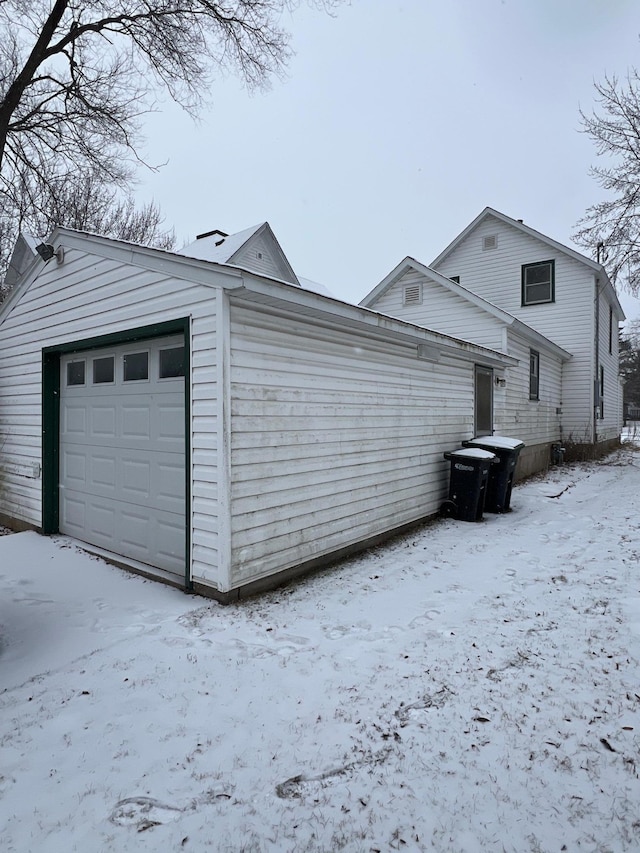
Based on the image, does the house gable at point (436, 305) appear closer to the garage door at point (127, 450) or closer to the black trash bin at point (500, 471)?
the black trash bin at point (500, 471)

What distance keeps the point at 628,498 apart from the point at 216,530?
25.9ft

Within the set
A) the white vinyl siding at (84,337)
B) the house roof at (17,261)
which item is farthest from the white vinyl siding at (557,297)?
the house roof at (17,261)

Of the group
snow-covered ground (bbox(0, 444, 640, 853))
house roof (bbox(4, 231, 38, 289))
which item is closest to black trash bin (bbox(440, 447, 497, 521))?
snow-covered ground (bbox(0, 444, 640, 853))

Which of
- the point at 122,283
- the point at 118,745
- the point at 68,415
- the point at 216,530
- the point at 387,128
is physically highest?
the point at 387,128

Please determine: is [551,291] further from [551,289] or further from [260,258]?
[260,258]

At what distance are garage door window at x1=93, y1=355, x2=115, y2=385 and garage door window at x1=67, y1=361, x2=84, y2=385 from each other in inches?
14.7

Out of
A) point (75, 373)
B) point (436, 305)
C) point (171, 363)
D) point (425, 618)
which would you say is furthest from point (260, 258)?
point (425, 618)

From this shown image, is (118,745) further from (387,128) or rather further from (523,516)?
(387,128)

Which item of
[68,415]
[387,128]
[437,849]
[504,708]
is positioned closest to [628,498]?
[504,708]

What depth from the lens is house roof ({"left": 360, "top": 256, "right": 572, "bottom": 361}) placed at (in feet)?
35.0

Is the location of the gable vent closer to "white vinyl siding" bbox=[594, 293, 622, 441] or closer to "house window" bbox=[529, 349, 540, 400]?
"house window" bbox=[529, 349, 540, 400]

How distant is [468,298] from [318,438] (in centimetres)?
763

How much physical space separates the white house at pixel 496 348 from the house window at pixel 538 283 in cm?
194

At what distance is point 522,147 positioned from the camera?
23.6 m
